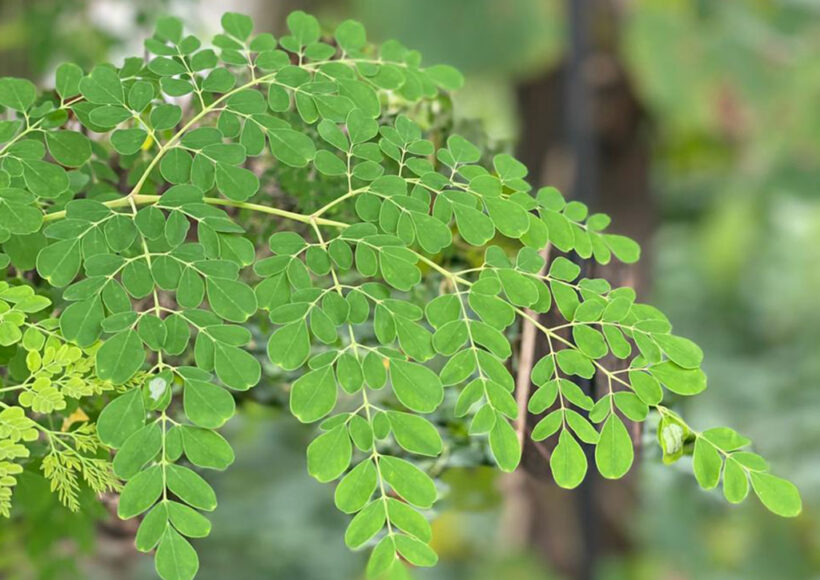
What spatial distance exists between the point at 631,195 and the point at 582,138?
0.10m

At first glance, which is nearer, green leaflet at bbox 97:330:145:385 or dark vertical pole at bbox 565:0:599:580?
green leaflet at bbox 97:330:145:385

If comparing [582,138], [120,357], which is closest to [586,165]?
[582,138]

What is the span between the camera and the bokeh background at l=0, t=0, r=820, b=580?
0.94m

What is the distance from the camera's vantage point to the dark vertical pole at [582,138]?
93 cm

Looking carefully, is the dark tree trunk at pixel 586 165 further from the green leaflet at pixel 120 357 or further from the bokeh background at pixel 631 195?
the green leaflet at pixel 120 357

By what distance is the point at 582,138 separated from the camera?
0.96m

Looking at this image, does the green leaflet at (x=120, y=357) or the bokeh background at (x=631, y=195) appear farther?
the bokeh background at (x=631, y=195)

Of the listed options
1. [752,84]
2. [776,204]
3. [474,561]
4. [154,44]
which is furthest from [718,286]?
[154,44]

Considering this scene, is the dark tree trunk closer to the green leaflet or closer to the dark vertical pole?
the dark vertical pole

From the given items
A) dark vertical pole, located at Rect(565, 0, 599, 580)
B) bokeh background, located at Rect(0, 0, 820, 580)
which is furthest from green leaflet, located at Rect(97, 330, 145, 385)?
dark vertical pole, located at Rect(565, 0, 599, 580)

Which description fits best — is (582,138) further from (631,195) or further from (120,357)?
(120,357)

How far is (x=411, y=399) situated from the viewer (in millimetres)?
191

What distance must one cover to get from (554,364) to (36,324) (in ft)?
0.35

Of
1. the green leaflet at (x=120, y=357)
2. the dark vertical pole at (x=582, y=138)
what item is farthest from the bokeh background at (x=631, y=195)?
the green leaflet at (x=120, y=357)
